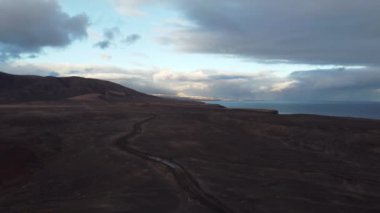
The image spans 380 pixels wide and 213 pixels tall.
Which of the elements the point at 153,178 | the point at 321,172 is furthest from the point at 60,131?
the point at 321,172

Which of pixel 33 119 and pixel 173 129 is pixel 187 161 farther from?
pixel 33 119

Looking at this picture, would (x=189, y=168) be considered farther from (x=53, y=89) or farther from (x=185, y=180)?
(x=53, y=89)

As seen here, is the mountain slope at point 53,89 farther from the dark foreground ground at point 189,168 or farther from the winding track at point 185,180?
the winding track at point 185,180

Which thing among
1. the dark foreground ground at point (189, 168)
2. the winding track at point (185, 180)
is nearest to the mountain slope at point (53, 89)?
the dark foreground ground at point (189, 168)

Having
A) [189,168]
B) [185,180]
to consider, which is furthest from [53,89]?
[185,180]

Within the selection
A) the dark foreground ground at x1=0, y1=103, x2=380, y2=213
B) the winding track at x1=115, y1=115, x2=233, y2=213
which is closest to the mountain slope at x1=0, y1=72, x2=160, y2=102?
the dark foreground ground at x1=0, y1=103, x2=380, y2=213
